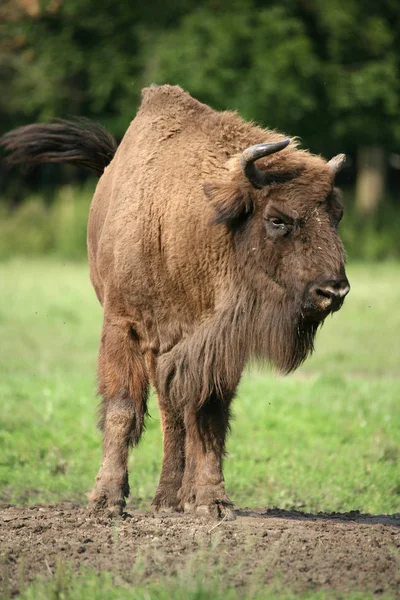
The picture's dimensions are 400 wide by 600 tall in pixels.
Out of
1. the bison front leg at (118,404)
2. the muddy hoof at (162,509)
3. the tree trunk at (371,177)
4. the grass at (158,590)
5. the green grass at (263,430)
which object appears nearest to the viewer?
the grass at (158,590)

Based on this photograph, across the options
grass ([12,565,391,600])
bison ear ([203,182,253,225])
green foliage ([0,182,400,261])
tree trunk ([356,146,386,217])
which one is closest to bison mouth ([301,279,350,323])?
bison ear ([203,182,253,225])

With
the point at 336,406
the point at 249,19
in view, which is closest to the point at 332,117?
the point at 249,19

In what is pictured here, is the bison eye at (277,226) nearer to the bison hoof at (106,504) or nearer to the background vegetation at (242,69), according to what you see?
the bison hoof at (106,504)

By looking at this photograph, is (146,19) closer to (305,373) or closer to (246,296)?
(305,373)

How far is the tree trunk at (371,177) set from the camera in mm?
27938

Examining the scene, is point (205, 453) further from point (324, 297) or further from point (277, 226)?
point (277, 226)

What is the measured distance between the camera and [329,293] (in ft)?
18.4

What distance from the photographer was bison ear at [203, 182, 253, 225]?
235 inches

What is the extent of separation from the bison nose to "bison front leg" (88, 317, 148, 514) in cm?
124

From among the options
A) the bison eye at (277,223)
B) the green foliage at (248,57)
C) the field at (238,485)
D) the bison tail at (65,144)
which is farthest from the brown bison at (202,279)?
the green foliage at (248,57)

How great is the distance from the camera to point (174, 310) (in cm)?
627

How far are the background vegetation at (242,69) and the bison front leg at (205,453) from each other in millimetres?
18894

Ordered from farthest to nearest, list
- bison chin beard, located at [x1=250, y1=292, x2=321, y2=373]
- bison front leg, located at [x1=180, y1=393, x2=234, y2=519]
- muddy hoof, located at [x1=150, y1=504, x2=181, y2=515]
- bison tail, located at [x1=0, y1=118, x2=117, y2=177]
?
bison tail, located at [x1=0, y1=118, x2=117, y2=177] → muddy hoof, located at [x1=150, y1=504, x2=181, y2=515] → bison front leg, located at [x1=180, y1=393, x2=234, y2=519] → bison chin beard, located at [x1=250, y1=292, x2=321, y2=373]

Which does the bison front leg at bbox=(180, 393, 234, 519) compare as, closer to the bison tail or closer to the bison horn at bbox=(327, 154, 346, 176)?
the bison horn at bbox=(327, 154, 346, 176)
